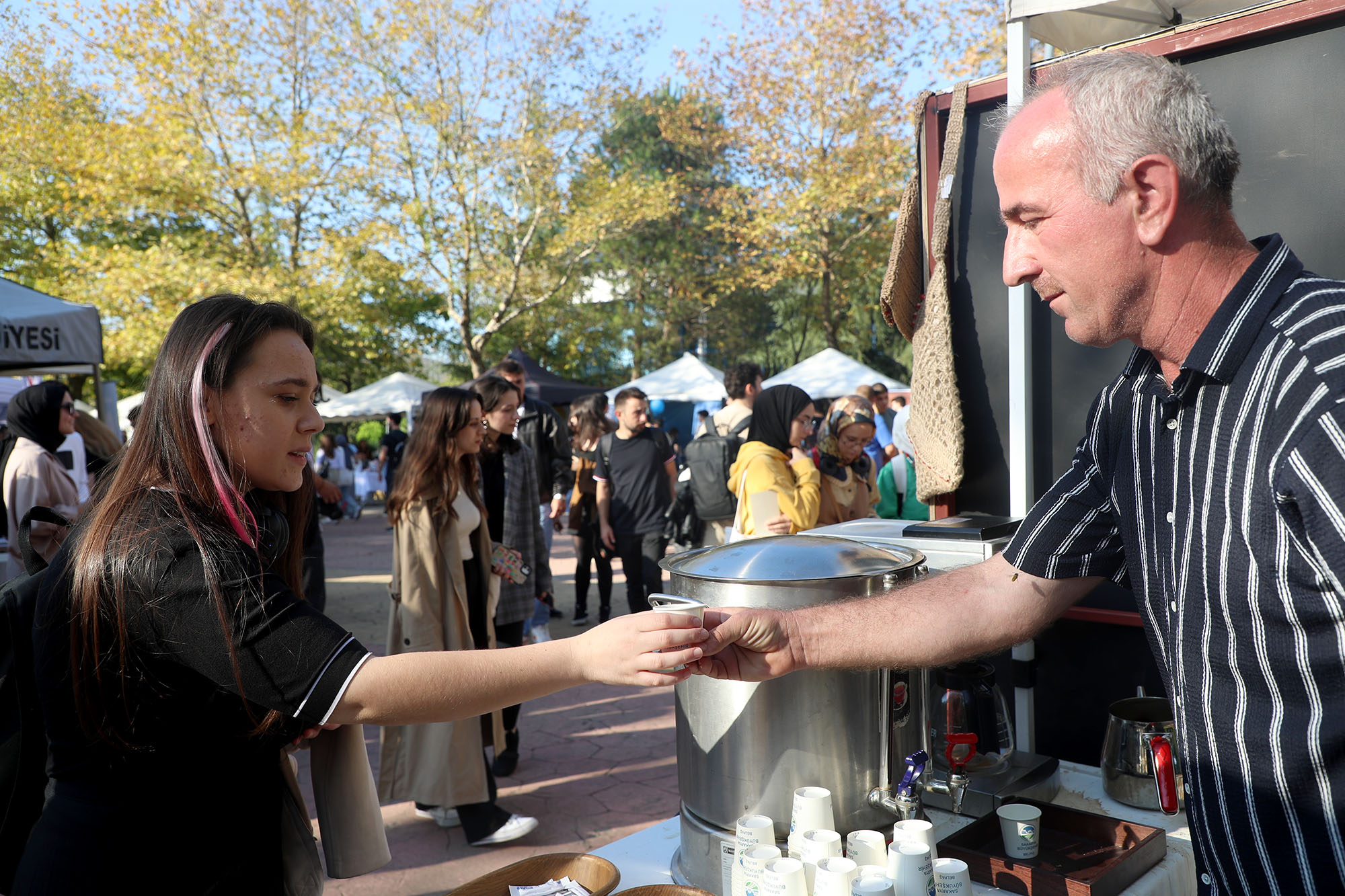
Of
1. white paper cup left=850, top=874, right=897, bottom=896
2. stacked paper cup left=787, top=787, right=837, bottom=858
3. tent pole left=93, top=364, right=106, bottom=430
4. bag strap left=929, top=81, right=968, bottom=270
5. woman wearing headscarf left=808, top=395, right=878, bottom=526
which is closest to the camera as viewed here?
white paper cup left=850, top=874, right=897, bottom=896

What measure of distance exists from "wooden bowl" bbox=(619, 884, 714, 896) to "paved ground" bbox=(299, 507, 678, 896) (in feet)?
6.72

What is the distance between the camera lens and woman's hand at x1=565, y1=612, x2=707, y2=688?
1.51m

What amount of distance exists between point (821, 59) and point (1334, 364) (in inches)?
752

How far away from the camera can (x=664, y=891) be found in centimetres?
166

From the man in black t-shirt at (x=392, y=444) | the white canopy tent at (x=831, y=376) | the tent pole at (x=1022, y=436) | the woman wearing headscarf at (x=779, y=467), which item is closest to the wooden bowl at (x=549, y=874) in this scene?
the tent pole at (x=1022, y=436)

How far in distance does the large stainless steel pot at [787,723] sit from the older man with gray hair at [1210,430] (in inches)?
18.7

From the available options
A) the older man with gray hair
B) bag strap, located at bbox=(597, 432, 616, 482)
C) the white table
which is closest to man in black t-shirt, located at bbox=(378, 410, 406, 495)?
bag strap, located at bbox=(597, 432, 616, 482)

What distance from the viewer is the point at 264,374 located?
1.56 meters

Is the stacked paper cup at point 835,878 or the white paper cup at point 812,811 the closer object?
the stacked paper cup at point 835,878

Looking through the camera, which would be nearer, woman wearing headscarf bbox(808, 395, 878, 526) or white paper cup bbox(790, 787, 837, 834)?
white paper cup bbox(790, 787, 837, 834)

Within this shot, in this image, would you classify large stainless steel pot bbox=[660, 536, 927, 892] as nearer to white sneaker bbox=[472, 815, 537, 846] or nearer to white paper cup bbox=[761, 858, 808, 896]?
white paper cup bbox=[761, 858, 808, 896]

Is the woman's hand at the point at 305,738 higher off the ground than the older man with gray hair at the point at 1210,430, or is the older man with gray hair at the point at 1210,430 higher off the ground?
the older man with gray hair at the point at 1210,430

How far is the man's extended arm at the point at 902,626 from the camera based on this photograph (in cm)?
160

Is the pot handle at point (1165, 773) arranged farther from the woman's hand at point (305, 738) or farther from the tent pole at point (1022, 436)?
the woman's hand at point (305, 738)
